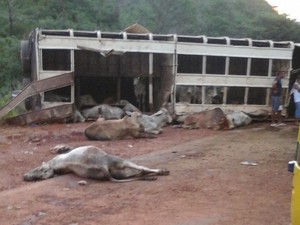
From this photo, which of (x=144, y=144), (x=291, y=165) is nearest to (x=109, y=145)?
(x=144, y=144)

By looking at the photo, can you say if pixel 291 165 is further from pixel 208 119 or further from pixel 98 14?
pixel 98 14

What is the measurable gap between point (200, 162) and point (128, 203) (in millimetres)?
2740

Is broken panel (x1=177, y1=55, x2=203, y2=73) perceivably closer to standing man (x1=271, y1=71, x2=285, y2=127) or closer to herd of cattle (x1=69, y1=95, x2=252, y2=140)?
herd of cattle (x1=69, y1=95, x2=252, y2=140)

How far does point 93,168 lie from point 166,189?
A: 110 centimetres

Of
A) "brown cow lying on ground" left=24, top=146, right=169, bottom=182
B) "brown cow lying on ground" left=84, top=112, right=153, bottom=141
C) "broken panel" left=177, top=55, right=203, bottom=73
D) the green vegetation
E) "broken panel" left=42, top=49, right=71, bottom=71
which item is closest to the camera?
"brown cow lying on ground" left=24, top=146, right=169, bottom=182

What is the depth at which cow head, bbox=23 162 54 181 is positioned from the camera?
695 cm

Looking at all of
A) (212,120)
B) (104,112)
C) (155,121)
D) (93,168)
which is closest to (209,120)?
(212,120)

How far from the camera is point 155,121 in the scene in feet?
40.7

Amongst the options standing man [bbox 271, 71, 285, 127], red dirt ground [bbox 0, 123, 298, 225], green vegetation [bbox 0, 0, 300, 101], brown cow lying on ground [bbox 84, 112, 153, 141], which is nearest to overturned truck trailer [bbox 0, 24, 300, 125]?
standing man [bbox 271, 71, 285, 127]

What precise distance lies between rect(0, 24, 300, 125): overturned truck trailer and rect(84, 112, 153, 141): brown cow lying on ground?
2756 millimetres

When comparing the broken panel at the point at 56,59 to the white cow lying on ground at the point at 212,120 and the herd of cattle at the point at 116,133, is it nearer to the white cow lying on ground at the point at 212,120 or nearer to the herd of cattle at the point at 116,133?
the herd of cattle at the point at 116,133

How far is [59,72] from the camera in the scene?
1317 cm

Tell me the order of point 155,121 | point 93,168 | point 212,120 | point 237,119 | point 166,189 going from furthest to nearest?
point 237,119 → point 212,120 → point 155,121 → point 93,168 → point 166,189

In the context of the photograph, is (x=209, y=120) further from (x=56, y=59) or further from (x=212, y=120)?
(x=56, y=59)
